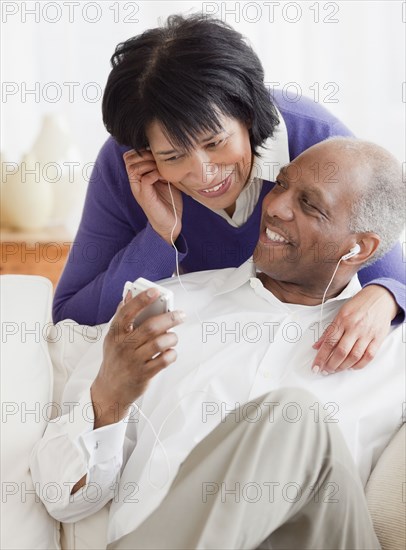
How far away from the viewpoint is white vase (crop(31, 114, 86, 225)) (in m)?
3.52

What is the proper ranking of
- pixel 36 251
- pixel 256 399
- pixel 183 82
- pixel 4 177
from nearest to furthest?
1. pixel 256 399
2. pixel 183 82
3. pixel 4 177
4. pixel 36 251

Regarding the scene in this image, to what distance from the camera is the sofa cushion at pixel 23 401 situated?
60.6 inches

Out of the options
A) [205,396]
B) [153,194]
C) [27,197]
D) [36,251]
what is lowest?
[36,251]

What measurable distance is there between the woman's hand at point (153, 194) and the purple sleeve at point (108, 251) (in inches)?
1.2

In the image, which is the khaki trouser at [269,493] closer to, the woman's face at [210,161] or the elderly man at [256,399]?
the elderly man at [256,399]

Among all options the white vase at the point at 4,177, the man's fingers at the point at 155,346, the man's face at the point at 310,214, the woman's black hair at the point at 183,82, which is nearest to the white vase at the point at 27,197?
the white vase at the point at 4,177

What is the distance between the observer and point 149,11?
347cm

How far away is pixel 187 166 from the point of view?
1682 mm

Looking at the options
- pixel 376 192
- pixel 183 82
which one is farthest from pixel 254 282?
pixel 183 82

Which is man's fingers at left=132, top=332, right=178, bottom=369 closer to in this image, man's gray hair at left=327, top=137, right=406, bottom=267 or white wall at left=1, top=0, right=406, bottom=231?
man's gray hair at left=327, top=137, right=406, bottom=267

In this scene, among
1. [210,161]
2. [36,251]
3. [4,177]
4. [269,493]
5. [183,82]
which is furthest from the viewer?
[36,251]

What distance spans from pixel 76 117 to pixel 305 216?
2.24 meters

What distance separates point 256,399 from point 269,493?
19 centimetres

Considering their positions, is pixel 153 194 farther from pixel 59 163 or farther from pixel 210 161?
pixel 59 163
